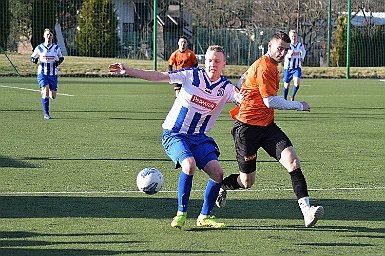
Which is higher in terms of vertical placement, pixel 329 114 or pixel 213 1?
pixel 213 1

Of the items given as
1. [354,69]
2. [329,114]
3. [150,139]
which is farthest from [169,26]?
[150,139]

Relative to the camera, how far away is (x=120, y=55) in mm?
46344

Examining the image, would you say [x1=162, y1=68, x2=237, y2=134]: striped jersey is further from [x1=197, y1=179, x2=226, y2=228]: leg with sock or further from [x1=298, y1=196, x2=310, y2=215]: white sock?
[x1=298, y1=196, x2=310, y2=215]: white sock

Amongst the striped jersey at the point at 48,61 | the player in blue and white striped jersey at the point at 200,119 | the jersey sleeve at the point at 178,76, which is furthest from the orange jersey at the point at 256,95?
the striped jersey at the point at 48,61

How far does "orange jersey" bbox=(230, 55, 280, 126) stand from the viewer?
860 centimetres

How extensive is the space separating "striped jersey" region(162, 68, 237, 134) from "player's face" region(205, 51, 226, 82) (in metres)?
0.07

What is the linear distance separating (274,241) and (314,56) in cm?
5369

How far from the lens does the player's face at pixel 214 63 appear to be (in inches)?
329

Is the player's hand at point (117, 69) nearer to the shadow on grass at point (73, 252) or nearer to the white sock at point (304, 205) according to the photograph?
the shadow on grass at point (73, 252)

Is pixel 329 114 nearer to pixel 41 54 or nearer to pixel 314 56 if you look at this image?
pixel 41 54

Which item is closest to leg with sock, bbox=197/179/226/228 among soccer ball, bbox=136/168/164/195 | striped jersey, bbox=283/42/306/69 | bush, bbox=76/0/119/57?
soccer ball, bbox=136/168/164/195

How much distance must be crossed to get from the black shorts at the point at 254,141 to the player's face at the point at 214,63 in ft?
1.95

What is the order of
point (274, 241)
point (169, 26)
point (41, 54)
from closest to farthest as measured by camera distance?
1. point (274, 241)
2. point (41, 54)
3. point (169, 26)

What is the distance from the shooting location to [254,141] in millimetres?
8758
